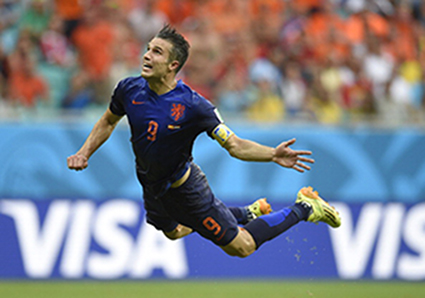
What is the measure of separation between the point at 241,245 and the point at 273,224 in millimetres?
477

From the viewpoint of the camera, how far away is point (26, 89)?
40.0ft

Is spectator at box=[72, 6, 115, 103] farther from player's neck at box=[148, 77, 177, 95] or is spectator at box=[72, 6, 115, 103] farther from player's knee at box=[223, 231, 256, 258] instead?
player's knee at box=[223, 231, 256, 258]

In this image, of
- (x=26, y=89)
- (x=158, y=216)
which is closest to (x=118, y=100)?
(x=158, y=216)

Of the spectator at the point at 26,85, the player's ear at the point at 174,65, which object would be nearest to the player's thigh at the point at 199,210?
the player's ear at the point at 174,65

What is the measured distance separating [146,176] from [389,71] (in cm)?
850

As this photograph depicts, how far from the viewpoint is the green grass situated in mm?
10391

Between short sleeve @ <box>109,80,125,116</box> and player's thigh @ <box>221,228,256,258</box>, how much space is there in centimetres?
178

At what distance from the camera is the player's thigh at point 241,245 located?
8.04 meters

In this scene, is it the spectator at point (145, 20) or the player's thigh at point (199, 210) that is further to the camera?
the spectator at point (145, 20)

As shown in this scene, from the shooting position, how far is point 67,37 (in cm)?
1312

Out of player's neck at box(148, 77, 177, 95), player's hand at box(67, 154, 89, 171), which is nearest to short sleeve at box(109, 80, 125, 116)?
player's neck at box(148, 77, 177, 95)

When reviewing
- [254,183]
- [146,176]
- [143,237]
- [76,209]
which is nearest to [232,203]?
[254,183]

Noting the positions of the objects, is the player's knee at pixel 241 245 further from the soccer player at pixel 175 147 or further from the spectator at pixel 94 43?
the spectator at pixel 94 43

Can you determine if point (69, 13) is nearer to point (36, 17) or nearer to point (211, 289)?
point (36, 17)
